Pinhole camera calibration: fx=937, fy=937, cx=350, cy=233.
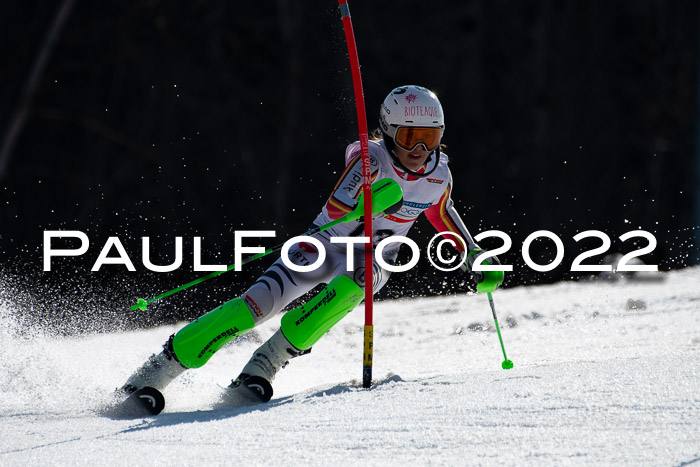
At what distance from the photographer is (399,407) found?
11.1ft

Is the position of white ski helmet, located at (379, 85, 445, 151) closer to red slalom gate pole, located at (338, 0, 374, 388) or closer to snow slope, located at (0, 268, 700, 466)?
red slalom gate pole, located at (338, 0, 374, 388)

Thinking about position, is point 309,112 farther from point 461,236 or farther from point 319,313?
point 319,313

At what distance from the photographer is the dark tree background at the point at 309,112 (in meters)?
18.4

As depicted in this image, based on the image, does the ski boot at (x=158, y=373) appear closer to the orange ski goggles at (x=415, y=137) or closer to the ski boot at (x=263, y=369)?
the ski boot at (x=263, y=369)

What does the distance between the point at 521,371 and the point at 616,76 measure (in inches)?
830

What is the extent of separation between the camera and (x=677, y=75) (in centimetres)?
2061

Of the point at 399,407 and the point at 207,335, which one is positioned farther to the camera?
the point at 207,335

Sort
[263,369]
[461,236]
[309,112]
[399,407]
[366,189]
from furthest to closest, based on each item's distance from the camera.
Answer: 1. [309,112]
2. [461,236]
3. [263,369]
4. [366,189]
5. [399,407]

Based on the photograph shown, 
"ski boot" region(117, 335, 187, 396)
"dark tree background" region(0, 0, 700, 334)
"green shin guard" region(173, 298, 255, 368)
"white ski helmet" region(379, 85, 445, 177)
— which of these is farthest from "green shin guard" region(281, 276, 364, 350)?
"dark tree background" region(0, 0, 700, 334)

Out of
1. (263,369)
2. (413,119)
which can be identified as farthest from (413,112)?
(263,369)

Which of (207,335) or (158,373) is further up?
(207,335)

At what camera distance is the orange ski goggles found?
4277 mm

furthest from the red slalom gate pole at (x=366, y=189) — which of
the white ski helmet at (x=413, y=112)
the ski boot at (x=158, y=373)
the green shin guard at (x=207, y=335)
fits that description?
the ski boot at (x=158, y=373)

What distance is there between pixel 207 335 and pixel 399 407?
1013 millimetres
